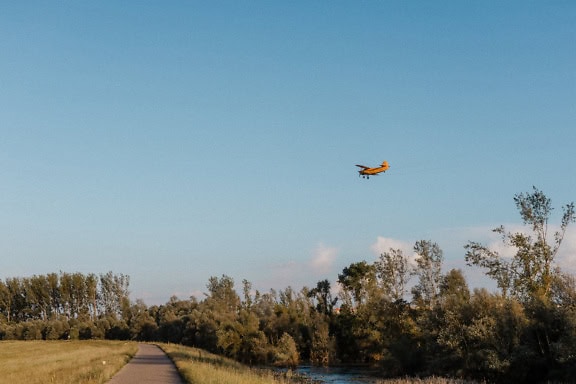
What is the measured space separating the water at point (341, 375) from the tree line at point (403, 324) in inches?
96.6

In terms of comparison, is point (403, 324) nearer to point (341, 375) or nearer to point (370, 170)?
point (341, 375)

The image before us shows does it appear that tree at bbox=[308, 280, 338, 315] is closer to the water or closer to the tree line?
the tree line

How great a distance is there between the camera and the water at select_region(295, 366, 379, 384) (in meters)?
48.9

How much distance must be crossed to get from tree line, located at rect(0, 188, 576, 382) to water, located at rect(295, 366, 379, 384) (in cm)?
245

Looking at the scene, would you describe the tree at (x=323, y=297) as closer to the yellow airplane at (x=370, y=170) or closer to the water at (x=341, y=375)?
the water at (x=341, y=375)

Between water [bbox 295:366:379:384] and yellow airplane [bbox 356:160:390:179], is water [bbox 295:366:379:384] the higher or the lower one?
the lower one

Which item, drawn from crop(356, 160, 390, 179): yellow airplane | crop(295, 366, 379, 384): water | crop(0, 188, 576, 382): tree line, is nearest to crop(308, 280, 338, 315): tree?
crop(0, 188, 576, 382): tree line

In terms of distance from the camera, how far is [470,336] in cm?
4084

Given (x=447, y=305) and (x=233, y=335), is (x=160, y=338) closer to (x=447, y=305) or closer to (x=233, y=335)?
(x=233, y=335)

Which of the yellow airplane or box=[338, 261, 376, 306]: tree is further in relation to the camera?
box=[338, 261, 376, 306]: tree

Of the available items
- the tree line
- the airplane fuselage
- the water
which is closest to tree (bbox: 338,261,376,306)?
the tree line

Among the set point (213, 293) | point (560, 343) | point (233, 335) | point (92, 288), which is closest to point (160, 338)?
point (213, 293)

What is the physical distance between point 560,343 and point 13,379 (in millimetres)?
33855

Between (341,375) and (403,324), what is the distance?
439 inches
